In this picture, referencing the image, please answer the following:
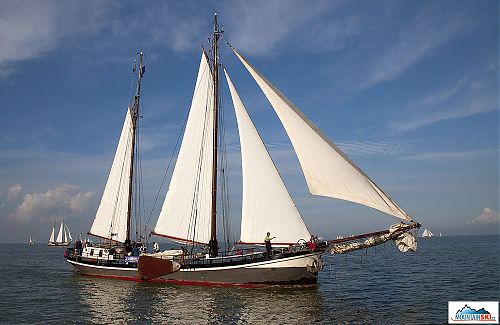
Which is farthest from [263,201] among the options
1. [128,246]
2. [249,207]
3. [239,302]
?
[128,246]

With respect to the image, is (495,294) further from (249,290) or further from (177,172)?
(177,172)

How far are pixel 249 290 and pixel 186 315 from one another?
22.9 feet

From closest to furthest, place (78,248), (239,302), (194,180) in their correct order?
1. (239,302)
2. (194,180)
3. (78,248)

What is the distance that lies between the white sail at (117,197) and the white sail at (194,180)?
11.7 m

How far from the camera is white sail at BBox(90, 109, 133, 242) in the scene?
46031 mm

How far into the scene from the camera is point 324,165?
1077 inches

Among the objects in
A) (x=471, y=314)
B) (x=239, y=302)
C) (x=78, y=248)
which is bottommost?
(x=239, y=302)

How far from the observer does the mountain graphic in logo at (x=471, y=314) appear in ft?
67.5

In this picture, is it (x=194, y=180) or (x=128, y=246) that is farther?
(x=128, y=246)

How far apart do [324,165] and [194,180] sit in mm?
13270

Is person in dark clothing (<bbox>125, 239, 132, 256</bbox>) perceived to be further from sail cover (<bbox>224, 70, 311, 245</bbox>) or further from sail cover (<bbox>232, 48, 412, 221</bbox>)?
sail cover (<bbox>232, 48, 412, 221</bbox>)

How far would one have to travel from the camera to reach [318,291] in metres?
31.4

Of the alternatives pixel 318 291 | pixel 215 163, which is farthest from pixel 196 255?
pixel 318 291

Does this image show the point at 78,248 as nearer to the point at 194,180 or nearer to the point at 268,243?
the point at 194,180
